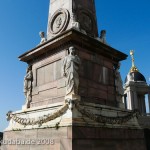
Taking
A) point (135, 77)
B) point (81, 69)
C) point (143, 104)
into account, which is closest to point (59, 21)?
point (81, 69)

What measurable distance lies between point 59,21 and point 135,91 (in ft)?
117

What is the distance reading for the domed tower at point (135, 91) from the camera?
41.9 meters

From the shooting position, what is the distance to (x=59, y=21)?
10.1 m

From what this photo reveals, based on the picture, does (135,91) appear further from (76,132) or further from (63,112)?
(76,132)

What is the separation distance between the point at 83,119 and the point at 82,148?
0.91 meters

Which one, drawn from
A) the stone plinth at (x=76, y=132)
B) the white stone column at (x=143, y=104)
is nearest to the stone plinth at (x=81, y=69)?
the stone plinth at (x=76, y=132)

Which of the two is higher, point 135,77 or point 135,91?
point 135,77

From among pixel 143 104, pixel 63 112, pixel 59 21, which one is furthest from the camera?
pixel 143 104

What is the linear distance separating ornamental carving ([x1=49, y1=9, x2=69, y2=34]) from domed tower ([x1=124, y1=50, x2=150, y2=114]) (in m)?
33.0

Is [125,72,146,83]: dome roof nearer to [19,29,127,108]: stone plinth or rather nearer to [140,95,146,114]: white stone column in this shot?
[140,95,146,114]: white stone column

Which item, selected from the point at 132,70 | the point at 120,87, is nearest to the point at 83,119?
the point at 120,87

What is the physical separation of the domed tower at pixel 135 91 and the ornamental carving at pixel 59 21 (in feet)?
108

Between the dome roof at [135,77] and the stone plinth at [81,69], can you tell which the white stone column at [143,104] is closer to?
the dome roof at [135,77]

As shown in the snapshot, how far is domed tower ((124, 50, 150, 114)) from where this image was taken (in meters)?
41.9
